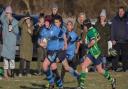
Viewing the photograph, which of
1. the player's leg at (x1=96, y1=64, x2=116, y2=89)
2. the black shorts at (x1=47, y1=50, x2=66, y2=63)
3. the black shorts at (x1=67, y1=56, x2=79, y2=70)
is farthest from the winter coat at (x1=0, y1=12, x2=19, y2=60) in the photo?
the player's leg at (x1=96, y1=64, x2=116, y2=89)

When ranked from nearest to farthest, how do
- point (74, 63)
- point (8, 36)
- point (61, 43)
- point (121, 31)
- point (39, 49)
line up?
point (61, 43) → point (8, 36) → point (74, 63) → point (39, 49) → point (121, 31)

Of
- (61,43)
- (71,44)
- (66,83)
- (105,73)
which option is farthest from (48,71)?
(71,44)

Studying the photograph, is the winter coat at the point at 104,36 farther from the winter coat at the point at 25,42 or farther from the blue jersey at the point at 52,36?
the blue jersey at the point at 52,36

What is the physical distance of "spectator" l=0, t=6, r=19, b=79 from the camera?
19.0 metres

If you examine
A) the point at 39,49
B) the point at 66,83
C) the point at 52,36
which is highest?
the point at 52,36

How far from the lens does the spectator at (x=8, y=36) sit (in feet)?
62.4

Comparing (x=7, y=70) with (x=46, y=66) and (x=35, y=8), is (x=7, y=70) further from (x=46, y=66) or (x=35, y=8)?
(x=35, y=8)

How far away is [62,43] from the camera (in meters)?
16.3

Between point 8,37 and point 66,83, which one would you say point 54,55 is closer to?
point 66,83

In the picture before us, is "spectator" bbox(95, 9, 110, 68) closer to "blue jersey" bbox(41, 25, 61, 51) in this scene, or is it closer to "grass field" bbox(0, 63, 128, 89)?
"grass field" bbox(0, 63, 128, 89)

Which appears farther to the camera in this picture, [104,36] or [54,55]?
[104,36]

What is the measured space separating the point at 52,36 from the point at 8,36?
344cm

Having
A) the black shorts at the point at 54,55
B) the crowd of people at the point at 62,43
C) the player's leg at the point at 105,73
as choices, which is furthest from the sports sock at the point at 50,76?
the player's leg at the point at 105,73

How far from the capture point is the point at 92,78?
19.3 m
